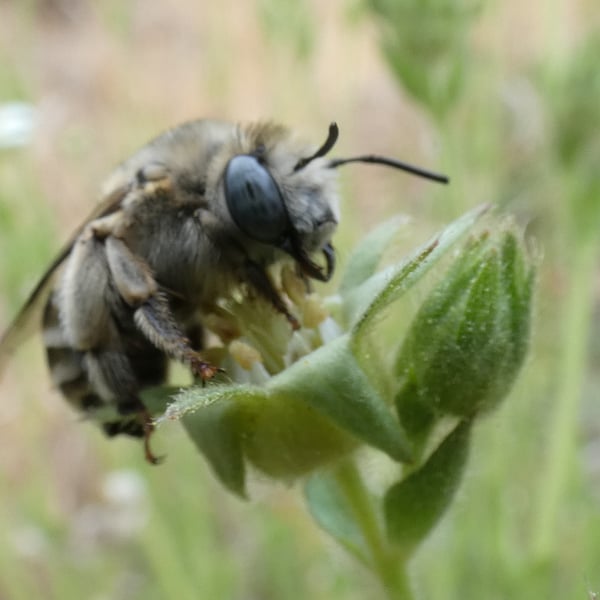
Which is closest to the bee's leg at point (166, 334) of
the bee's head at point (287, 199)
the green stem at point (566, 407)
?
the bee's head at point (287, 199)

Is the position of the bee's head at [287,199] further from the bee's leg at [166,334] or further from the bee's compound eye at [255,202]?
the bee's leg at [166,334]

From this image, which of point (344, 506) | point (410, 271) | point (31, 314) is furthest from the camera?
point (31, 314)

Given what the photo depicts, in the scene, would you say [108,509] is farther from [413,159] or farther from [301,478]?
[301,478]

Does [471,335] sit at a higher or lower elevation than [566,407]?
higher

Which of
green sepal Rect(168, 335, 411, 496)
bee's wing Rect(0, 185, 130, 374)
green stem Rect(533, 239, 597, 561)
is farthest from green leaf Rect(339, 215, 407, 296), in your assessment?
green stem Rect(533, 239, 597, 561)

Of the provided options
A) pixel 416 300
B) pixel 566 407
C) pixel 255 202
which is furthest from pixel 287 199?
pixel 566 407

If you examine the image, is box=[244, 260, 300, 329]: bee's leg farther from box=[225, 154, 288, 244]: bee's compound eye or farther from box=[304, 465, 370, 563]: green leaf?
box=[304, 465, 370, 563]: green leaf

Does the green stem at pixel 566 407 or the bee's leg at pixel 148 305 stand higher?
the bee's leg at pixel 148 305

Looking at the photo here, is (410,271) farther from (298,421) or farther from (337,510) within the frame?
(337,510)
